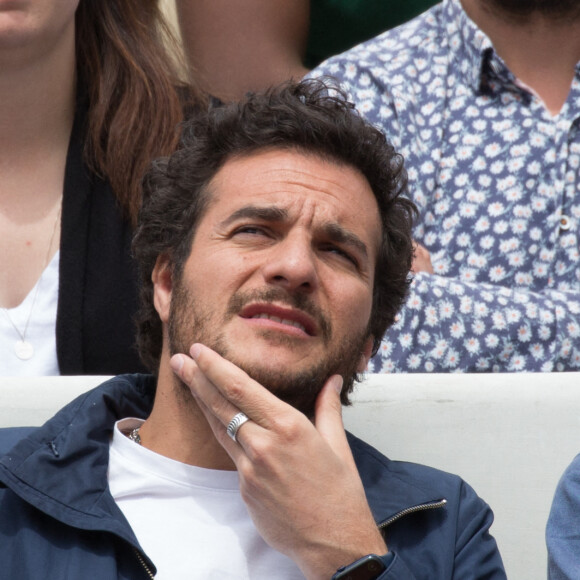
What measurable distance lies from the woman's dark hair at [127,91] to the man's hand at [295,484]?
34.6 inches

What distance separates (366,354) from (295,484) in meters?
0.51

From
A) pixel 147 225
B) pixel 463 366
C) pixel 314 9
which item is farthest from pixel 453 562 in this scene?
pixel 314 9

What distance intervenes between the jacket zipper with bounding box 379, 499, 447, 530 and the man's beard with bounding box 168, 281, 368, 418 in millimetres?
237

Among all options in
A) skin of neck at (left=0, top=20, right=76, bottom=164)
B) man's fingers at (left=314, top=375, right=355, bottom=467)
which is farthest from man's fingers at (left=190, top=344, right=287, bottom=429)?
skin of neck at (left=0, top=20, right=76, bottom=164)

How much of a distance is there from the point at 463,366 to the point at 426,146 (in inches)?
22.2

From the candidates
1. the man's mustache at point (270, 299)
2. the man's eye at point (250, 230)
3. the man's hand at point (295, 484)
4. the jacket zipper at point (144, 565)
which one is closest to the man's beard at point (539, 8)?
the man's eye at point (250, 230)

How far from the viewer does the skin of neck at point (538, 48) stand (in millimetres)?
2855

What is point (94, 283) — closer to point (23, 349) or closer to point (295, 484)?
point (23, 349)

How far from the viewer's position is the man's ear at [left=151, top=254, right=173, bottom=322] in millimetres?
2160

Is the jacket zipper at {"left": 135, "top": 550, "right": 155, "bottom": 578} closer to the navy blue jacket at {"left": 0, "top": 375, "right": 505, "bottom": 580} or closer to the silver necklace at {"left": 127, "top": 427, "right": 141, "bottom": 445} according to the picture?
the navy blue jacket at {"left": 0, "top": 375, "right": 505, "bottom": 580}

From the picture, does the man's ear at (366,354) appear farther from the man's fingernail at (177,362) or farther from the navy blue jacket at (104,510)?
the man's fingernail at (177,362)

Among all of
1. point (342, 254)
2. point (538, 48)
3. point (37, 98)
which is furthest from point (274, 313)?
point (538, 48)

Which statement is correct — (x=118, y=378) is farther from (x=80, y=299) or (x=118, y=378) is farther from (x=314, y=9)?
(x=314, y=9)

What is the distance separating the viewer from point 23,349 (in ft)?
8.01
